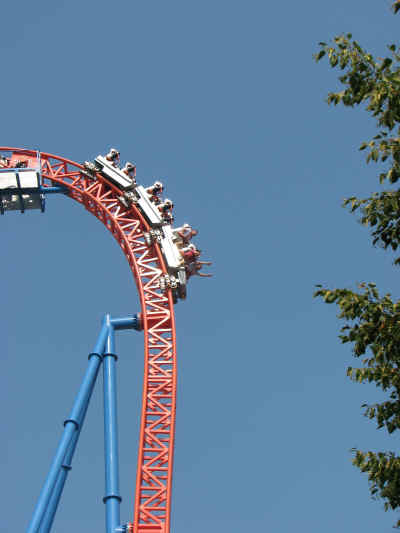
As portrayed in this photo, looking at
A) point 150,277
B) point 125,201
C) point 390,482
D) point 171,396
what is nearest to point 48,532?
point 171,396

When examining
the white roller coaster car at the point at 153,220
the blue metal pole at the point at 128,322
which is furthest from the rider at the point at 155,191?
the blue metal pole at the point at 128,322

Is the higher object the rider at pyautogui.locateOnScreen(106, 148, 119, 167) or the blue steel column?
the rider at pyautogui.locateOnScreen(106, 148, 119, 167)

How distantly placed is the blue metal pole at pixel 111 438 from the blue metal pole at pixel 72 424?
0.67 feet

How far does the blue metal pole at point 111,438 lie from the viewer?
19734 mm

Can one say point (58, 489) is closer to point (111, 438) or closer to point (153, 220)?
point (111, 438)

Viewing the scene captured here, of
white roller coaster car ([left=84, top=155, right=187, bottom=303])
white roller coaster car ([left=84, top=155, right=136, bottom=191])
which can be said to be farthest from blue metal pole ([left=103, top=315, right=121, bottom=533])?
white roller coaster car ([left=84, top=155, right=136, bottom=191])

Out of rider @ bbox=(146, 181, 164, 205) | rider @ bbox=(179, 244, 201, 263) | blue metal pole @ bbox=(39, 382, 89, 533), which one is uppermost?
rider @ bbox=(146, 181, 164, 205)

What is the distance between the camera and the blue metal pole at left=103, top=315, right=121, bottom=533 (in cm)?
1973

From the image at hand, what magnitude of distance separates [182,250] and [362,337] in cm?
1608

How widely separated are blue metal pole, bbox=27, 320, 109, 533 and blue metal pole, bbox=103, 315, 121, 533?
0.20 metres

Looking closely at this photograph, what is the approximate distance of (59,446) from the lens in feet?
67.5

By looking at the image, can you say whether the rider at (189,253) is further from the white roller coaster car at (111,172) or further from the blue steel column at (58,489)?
the blue steel column at (58,489)

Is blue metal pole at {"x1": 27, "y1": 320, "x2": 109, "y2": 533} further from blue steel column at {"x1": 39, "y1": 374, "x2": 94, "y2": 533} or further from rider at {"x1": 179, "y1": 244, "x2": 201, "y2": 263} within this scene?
rider at {"x1": 179, "y1": 244, "x2": 201, "y2": 263}

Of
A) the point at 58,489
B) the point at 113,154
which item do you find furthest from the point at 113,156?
the point at 58,489
